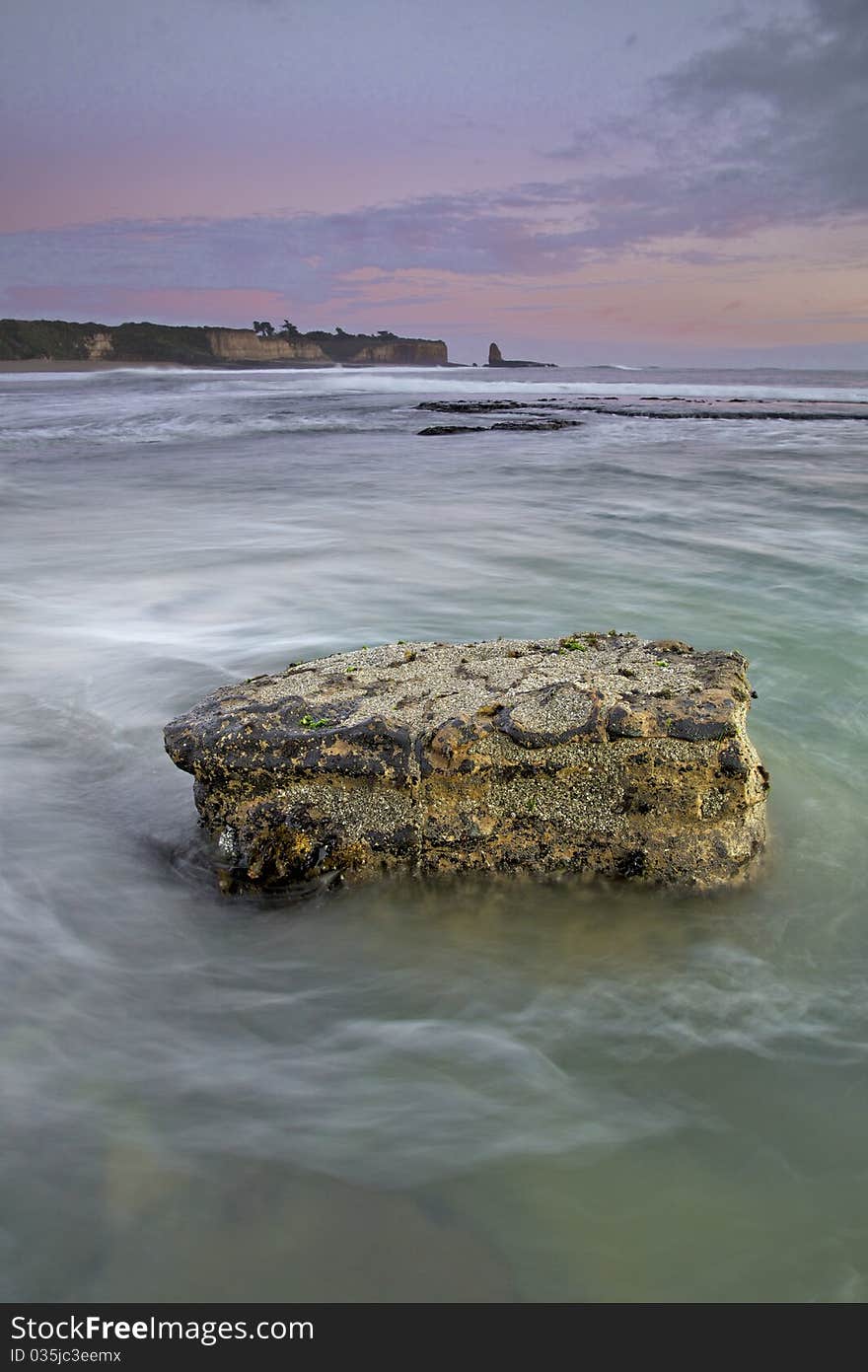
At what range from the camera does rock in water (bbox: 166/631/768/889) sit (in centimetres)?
302

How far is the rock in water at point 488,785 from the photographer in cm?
302

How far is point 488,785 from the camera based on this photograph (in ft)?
9.91

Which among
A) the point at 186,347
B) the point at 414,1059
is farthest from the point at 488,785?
the point at 186,347

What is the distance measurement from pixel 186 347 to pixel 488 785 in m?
141

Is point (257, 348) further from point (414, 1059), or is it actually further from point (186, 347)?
point (414, 1059)

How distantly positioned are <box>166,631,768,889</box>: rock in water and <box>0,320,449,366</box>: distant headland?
389 ft

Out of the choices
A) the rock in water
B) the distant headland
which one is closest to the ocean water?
the rock in water

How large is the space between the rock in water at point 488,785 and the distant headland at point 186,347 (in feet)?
389

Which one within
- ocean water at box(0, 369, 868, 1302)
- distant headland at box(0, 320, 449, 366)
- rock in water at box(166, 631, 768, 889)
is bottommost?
ocean water at box(0, 369, 868, 1302)

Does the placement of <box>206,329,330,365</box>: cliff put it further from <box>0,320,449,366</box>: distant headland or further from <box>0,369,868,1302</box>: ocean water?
<box>0,369,868,1302</box>: ocean water

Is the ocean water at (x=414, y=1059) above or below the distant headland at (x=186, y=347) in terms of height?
below

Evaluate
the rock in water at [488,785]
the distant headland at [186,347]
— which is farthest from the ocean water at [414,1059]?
the distant headland at [186,347]

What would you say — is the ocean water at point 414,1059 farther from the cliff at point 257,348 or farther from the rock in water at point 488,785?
the cliff at point 257,348
